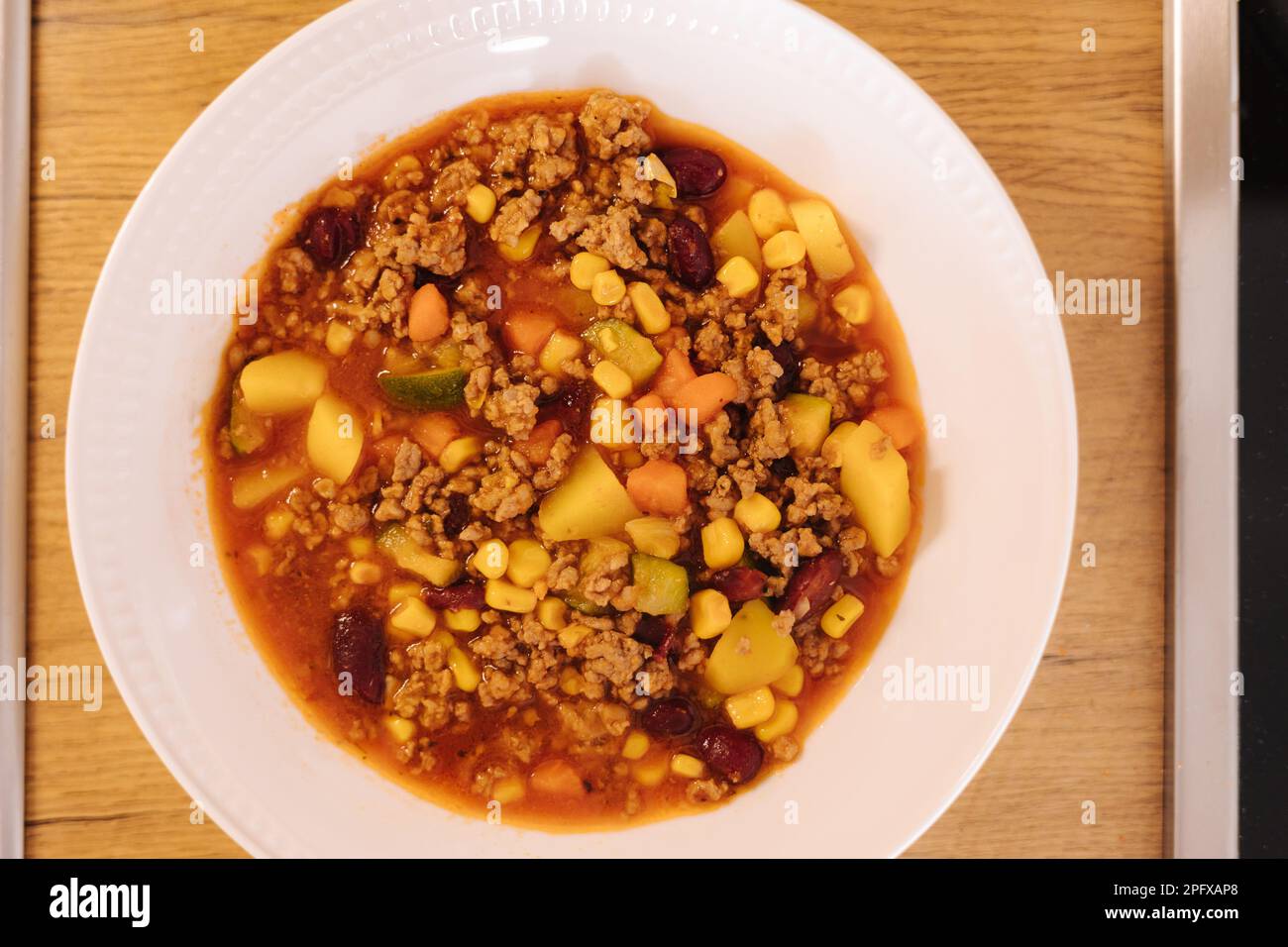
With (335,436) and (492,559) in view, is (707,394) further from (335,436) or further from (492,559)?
(335,436)

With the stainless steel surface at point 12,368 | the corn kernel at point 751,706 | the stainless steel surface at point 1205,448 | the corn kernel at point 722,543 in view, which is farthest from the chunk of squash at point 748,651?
the stainless steel surface at point 12,368

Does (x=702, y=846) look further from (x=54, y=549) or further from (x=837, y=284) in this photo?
(x=54, y=549)

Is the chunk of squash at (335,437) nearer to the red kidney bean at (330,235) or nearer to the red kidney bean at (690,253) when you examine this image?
the red kidney bean at (330,235)

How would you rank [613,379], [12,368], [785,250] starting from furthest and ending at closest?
1. [12,368]
2. [785,250]
3. [613,379]

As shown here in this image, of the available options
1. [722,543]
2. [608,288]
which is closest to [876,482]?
[722,543]
